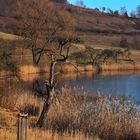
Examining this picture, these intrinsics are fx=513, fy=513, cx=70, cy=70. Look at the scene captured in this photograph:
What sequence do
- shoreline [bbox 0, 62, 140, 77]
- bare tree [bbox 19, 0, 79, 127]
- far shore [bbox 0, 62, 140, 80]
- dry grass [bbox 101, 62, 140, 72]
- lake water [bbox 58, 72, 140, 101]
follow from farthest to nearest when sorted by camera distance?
dry grass [bbox 101, 62, 140, 72]
bare tree [bbox 19, 0, 79, 127]
far shore [bbox 0, 62, 140, 80]
shoreline [bbox 0, 62, 140, 77]
lake water [bbox 58, 72, 140, 101]

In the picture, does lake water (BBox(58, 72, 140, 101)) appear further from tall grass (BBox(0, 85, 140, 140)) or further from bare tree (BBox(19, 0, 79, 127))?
bare tree (BBox(19, 0, 79, 127))

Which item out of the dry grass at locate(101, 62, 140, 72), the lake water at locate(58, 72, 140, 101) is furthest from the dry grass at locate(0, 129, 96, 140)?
the dry grass at locate(101, 62, 140, 72)

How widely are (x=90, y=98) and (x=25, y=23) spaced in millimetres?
39769

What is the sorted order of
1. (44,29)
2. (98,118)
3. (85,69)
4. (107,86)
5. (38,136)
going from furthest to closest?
(44,29) → (85,69) → (107,86) → (98,118) → (38,136)

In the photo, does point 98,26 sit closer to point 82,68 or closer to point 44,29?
point 44,29

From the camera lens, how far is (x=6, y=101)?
17016mm

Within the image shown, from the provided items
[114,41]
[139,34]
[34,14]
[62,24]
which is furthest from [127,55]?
[139,34]

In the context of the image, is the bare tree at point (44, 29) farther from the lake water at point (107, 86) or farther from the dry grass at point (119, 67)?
the lake water at point (107, 86)

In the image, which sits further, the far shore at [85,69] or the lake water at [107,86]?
the far shore at [85,69]

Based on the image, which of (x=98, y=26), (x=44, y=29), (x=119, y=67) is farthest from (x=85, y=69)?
(x=98, y=26)

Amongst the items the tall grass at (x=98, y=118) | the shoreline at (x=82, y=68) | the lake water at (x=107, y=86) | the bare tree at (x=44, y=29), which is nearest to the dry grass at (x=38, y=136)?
the tall grass at (x=98, y=118)

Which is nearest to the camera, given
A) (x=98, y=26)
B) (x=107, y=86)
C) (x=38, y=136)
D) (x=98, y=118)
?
(x=38, y=136)

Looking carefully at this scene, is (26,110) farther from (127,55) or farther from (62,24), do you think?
(127,55)

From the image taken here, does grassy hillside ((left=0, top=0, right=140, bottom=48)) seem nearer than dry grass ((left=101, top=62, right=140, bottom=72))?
No
